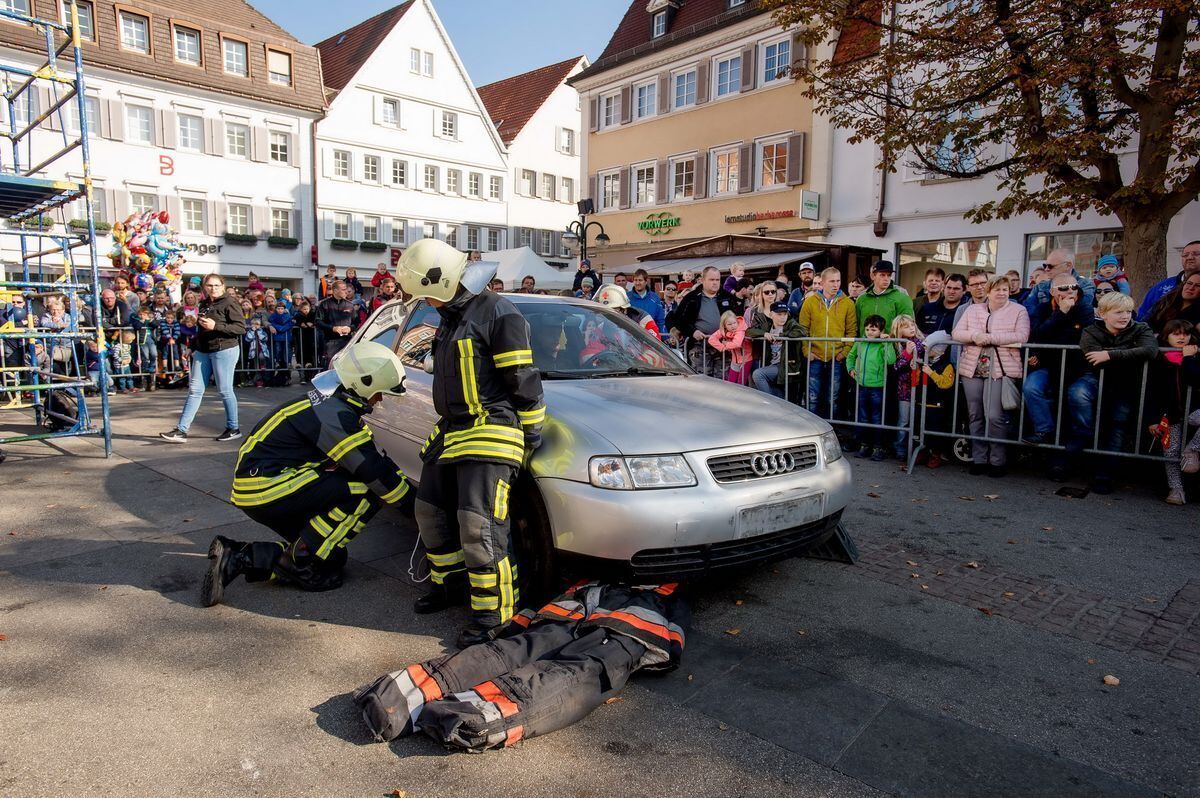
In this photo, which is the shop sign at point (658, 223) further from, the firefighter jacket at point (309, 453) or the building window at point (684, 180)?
the firefighter jacket at point (309, 453)

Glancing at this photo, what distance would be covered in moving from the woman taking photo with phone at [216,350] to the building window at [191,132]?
92.2 feet

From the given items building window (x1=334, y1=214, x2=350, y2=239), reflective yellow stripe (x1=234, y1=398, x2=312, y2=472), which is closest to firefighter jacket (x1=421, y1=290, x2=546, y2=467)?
reflective yellow stripe (x1=234, y1=398, x2=312, y2=472)

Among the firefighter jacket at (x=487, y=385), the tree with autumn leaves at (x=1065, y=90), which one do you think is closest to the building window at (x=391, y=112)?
the tree with autumn leaves at (x=1065, y=90)

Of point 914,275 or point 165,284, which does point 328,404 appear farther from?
point 914,275

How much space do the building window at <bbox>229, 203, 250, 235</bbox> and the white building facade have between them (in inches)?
117

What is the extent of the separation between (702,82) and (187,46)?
22.1 metres

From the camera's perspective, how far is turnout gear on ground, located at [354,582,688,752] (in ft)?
9.08

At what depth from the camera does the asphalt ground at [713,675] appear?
2.61m

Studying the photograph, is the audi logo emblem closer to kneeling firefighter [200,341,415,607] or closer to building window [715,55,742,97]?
kneeling firefighter [200,341,415,607]

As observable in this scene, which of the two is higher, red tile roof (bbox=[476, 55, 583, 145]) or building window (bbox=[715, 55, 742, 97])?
red tile roof (bbox=[476, 55, 583, 145])

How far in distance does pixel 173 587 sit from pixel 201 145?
33.5 metres

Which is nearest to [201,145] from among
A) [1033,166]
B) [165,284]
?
[165,284]

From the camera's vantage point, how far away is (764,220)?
23.4 m

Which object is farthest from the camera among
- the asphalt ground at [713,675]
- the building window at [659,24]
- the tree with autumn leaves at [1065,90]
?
the building window at [659,24]
